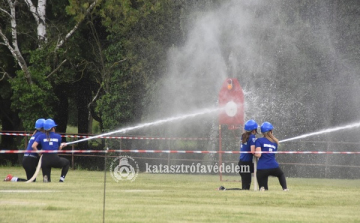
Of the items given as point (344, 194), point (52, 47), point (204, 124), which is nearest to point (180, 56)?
point (204, 124)

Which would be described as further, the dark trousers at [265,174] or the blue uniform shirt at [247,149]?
the blue uniform shirt at [247,149]

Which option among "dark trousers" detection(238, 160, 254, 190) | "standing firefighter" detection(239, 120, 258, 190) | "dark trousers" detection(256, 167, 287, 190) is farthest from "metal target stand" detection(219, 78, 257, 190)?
"dark trousers" detection(256, 167, 287, 190)

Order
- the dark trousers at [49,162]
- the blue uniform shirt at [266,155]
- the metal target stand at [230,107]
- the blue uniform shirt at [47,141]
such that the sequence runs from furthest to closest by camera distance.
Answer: the metal target stand at [230,107] → the blue uniform shirt at [47,141] → the dark trousers at [49,162] → the blue uniform shirt at [266,155]

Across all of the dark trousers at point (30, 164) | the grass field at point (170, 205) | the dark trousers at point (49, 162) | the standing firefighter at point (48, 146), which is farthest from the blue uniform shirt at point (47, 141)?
the grass field at point (170, 205)

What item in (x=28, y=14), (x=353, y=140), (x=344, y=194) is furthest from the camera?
(x=28, y=14)

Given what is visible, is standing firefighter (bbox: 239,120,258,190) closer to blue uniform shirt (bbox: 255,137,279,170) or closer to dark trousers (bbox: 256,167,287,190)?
A: blue uniform shirt (bbox: 255,137,279,170)

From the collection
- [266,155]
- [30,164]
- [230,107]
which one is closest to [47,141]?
[30,164]

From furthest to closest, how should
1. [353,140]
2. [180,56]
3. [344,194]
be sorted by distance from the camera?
[180,56] → [353,140] → [344,194]

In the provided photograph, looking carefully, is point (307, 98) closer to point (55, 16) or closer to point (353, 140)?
point (353, 140)

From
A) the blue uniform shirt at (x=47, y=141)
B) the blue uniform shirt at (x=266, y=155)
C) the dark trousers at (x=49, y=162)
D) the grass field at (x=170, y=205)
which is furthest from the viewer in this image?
the blue uniform shirt at (x=47, y=141)

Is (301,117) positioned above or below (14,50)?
below

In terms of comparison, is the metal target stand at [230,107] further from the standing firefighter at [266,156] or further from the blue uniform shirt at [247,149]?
the standing firefighter at [266,156]

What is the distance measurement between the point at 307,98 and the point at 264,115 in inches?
72.9

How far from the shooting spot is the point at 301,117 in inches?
1362
